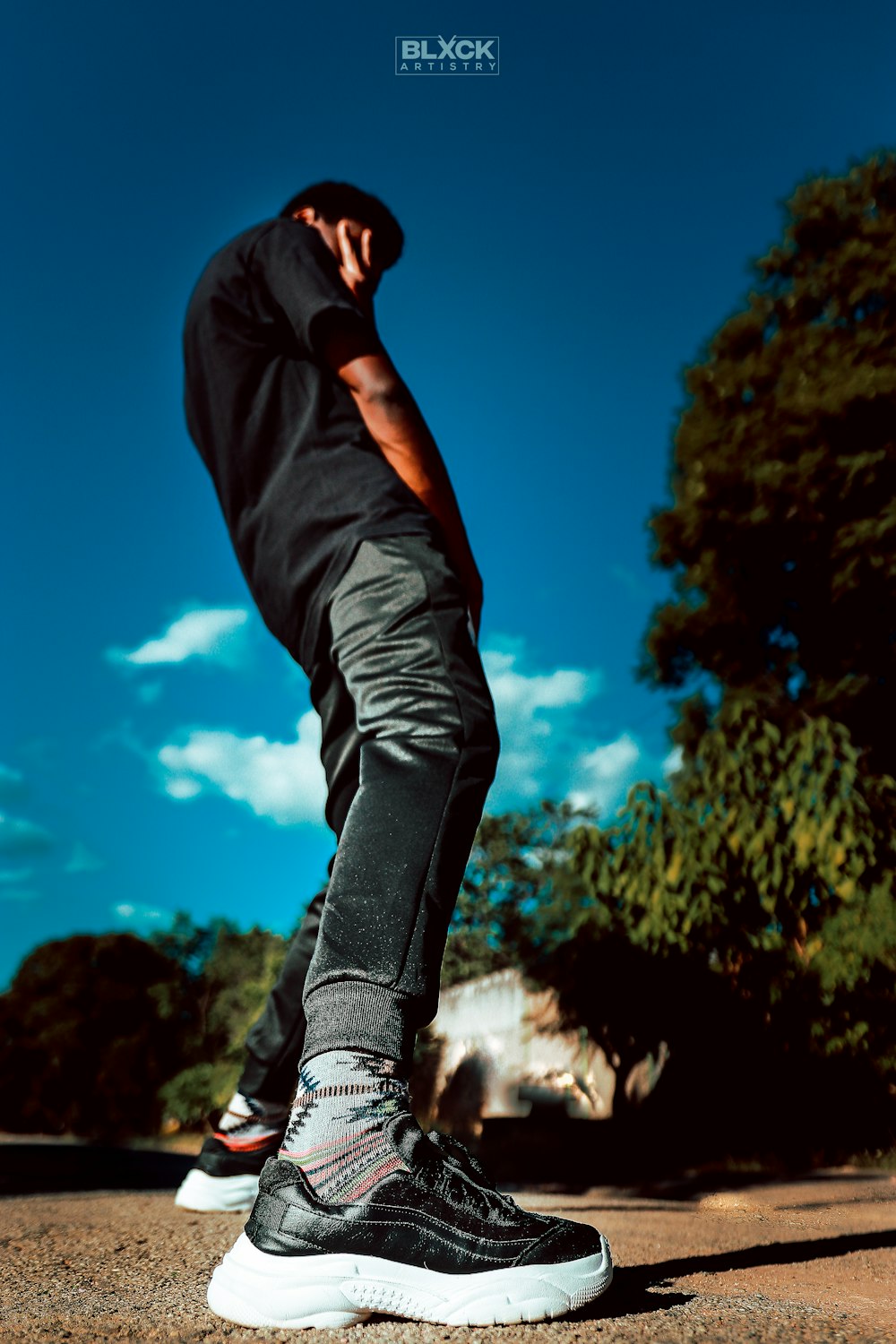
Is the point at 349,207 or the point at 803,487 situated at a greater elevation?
the point at 803,487

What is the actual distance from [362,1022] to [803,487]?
25.2 ft

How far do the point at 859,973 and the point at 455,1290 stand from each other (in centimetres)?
444

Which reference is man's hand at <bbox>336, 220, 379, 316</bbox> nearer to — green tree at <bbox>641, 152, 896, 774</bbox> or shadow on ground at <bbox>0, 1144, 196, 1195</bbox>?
shadow on ground at <bbox>0, 1144, 196, 1195</bbox>

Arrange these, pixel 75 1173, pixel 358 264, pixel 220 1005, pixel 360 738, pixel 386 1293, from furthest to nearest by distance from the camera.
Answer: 1. pixel 220 1005
2. pixel 75 1173
3. pixel 358 264
4. pixel 360 738
5. pixel 386 1293

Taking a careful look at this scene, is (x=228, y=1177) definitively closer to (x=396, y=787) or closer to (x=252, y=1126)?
(x=252, y=1126)

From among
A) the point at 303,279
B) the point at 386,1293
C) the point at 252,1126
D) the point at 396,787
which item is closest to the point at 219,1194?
the point at 252,1126

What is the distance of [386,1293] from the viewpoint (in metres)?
0.85

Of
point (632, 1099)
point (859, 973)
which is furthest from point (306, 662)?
point (632, 1099)

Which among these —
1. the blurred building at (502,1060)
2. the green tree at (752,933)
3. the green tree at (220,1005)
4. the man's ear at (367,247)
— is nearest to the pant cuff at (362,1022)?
the man's ear at (367,247)

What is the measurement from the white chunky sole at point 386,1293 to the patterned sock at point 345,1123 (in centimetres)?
7

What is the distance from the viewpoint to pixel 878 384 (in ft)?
24.0

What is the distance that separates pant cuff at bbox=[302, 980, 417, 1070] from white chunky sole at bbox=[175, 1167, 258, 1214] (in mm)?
1033

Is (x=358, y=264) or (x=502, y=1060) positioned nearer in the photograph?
(x=358, y=264)

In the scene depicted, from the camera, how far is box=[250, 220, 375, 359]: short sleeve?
1.32 metres
